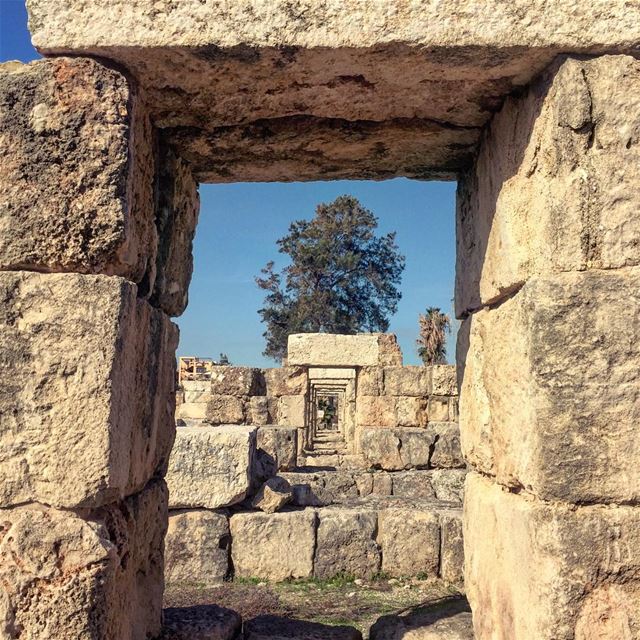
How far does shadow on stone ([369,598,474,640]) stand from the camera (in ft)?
10.8

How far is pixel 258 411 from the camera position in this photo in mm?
14125

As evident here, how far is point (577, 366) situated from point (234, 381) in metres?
12.1

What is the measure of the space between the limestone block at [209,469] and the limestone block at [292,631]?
2246mm

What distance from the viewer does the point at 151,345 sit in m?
3.00

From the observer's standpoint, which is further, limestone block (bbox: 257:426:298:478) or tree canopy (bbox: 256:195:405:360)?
tree canopy (bbox: 256:195:405:360)

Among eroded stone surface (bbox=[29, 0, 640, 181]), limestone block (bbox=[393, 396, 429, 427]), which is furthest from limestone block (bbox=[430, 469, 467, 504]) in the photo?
eroded stone surface (bbox=[29, 0, 640, 181])

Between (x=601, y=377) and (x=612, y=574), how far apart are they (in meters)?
0.65

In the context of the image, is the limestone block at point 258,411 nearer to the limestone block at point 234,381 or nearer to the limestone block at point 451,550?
the limestone block at point 234,381

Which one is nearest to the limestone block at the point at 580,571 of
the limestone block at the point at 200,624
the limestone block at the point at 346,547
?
the limestone block at the point at 200,624

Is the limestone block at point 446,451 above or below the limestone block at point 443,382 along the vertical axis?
below

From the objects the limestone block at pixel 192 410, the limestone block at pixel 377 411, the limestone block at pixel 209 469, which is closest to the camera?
the limestone block at pixel 209 469

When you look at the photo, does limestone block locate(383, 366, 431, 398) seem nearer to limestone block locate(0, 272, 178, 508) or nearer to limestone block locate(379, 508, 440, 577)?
limestone block locate(379, 508, 440, 577)

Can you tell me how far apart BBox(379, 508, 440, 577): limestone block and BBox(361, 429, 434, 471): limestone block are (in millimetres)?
5038

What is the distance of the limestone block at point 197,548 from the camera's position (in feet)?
18.9
